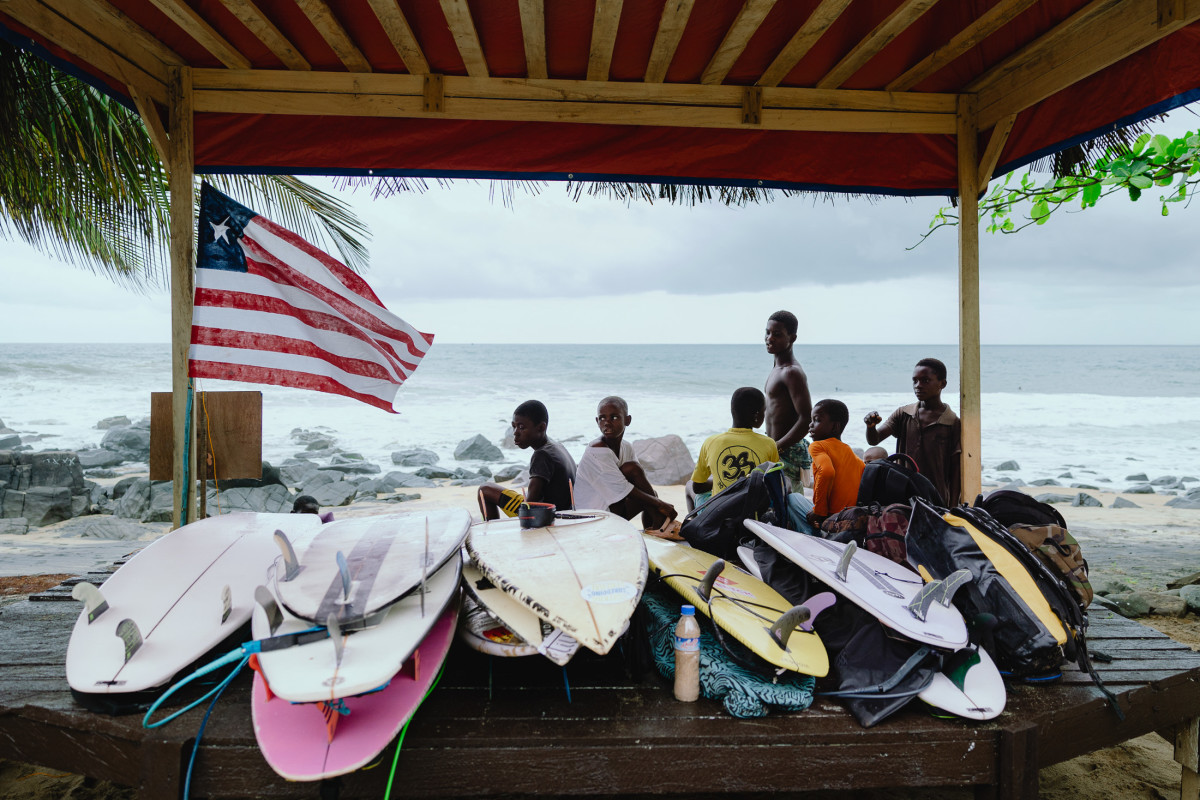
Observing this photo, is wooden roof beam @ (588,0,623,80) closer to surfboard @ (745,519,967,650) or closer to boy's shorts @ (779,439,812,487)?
surfboard @ (745,519,967,650)

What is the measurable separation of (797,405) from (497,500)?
2.24m

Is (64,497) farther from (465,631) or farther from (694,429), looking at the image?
(694,429)

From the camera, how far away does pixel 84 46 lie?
3.37 meters

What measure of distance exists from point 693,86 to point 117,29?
3.24 meters

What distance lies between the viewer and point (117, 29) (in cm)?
350

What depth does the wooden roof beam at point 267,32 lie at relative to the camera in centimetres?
331

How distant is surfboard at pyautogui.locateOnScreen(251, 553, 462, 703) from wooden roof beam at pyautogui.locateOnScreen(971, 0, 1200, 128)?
4151 millimetres

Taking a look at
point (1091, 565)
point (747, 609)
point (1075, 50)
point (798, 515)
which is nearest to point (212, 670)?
point (747, 609)

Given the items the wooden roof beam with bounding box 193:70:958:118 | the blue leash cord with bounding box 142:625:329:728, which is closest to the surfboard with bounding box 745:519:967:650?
the blue leash cord with bounding box 142:625:329:728

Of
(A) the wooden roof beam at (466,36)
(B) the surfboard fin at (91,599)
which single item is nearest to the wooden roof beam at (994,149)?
(A) the wooden roof beam at (466,36)

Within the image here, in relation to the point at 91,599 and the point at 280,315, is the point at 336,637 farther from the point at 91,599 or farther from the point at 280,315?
the point at 280,315

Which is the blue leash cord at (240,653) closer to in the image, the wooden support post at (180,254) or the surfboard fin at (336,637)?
the surfboard fin at (336,637)

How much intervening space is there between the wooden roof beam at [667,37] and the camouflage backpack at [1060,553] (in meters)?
3.00

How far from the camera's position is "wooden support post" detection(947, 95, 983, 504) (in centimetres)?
449
